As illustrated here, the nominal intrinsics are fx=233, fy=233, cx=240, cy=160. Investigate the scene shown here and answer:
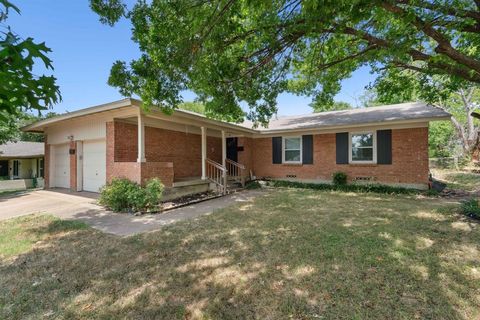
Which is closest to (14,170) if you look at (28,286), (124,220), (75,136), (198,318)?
(75,136)

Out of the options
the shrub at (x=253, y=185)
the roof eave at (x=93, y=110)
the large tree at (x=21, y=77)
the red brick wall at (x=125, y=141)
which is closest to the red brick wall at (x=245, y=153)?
the shrub at (x=253, y=185)

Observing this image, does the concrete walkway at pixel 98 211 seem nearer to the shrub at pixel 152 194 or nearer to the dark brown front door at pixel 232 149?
the shrub at pixel 152 194

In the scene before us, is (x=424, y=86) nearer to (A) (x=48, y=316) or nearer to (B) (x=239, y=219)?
(B) (x=239, y=219)

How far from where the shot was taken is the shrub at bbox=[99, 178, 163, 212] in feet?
23.2

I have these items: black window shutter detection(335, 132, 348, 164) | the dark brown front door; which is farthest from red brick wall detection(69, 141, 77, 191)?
black window shutter detection(335, 132, 348, 164)

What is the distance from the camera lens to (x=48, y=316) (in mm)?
2531

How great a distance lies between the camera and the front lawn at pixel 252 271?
2600 mm

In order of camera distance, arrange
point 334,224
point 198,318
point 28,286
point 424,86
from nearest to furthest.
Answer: point 198,318 < point 28,286 < point 334,224 < point 424,86

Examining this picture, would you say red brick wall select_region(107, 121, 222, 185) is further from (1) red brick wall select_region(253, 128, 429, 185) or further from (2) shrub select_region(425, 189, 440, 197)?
(2) shrub select_region(425, 189, 440, 197)

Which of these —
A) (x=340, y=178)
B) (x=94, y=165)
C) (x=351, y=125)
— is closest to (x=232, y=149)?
(x=340, y=178)

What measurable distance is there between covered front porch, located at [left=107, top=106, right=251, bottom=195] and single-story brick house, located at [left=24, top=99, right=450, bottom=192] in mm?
36

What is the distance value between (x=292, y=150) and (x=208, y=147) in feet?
15.1

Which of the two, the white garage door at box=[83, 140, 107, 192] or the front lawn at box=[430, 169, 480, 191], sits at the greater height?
the white garage door at box=[83, 140, 107, 192]

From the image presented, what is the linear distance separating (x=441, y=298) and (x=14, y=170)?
30.9m
